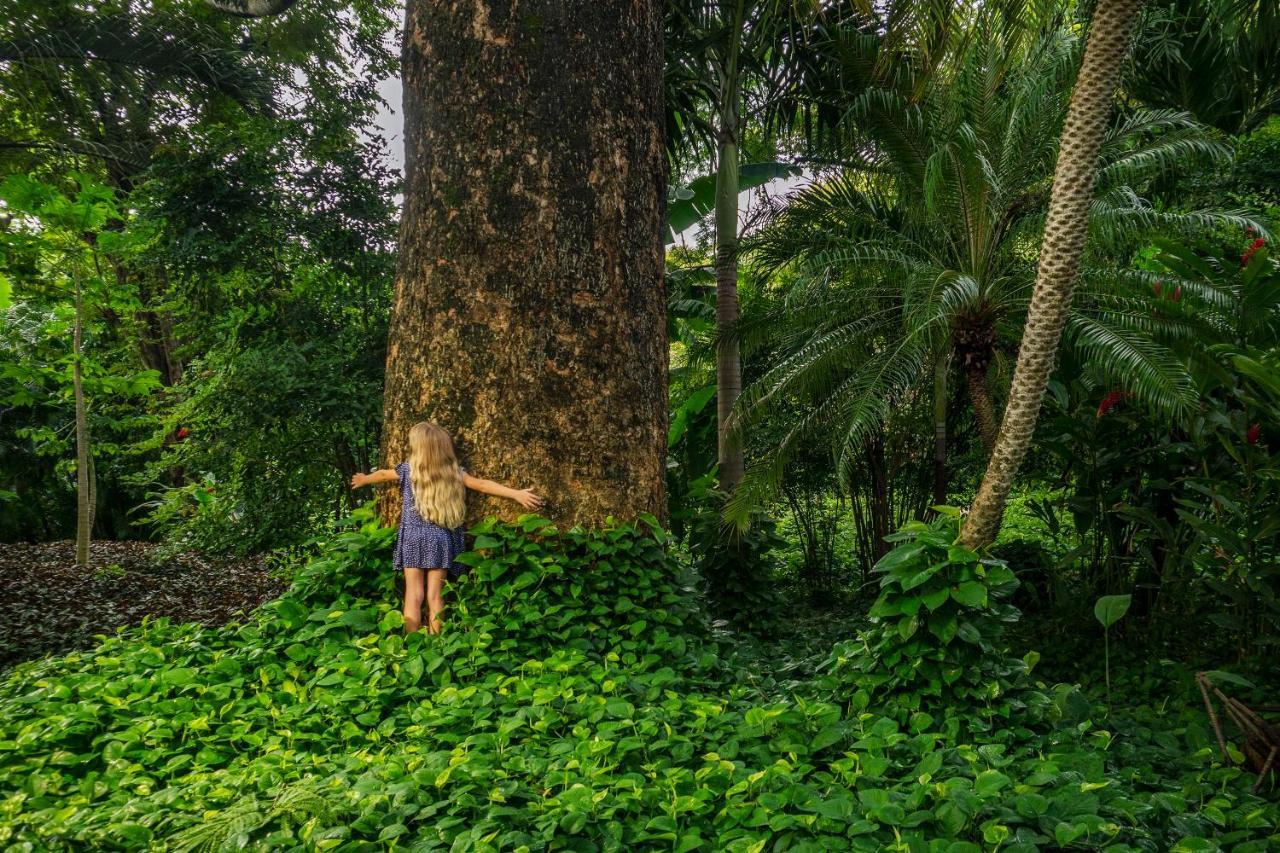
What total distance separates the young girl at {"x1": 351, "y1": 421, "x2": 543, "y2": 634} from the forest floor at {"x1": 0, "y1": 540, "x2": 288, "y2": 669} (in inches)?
135

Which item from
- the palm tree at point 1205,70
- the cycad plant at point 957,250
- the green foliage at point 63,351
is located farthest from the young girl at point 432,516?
the palm tree at point 1205,70

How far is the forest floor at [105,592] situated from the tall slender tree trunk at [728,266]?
481 centimetres

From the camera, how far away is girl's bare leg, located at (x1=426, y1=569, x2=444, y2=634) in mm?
3980

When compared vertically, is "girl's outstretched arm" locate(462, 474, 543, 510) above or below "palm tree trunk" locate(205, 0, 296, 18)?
below

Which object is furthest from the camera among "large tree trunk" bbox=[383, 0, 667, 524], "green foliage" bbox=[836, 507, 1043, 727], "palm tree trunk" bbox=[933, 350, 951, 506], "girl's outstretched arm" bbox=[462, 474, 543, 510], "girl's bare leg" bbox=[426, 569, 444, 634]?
"palm tree trunk" bbox=[933, 350, 951, 506]

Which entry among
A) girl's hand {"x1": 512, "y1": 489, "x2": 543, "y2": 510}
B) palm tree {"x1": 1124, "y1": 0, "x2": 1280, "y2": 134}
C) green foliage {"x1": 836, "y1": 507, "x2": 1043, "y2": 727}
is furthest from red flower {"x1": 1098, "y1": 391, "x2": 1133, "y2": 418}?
girl's hand {"x1": 512, "y1": 489, "x2": 543, "y2": 510}

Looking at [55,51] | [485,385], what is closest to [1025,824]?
[485,385]

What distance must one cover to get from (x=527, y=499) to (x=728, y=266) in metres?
5.10

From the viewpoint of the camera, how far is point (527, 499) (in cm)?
412

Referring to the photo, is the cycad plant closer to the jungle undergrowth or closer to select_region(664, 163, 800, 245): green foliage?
select_region(664, 163, 800, 245): green foliage

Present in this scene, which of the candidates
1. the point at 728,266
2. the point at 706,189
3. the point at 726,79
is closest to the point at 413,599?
the point at 728,266

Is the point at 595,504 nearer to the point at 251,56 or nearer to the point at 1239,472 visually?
the point at 1239,472

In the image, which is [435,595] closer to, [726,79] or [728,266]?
[728,266]

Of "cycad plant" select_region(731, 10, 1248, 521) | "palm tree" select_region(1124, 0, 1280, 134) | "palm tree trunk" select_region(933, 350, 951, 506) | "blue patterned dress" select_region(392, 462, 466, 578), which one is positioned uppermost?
"palm tree" select_region(1124, 0, 1280, 134)
